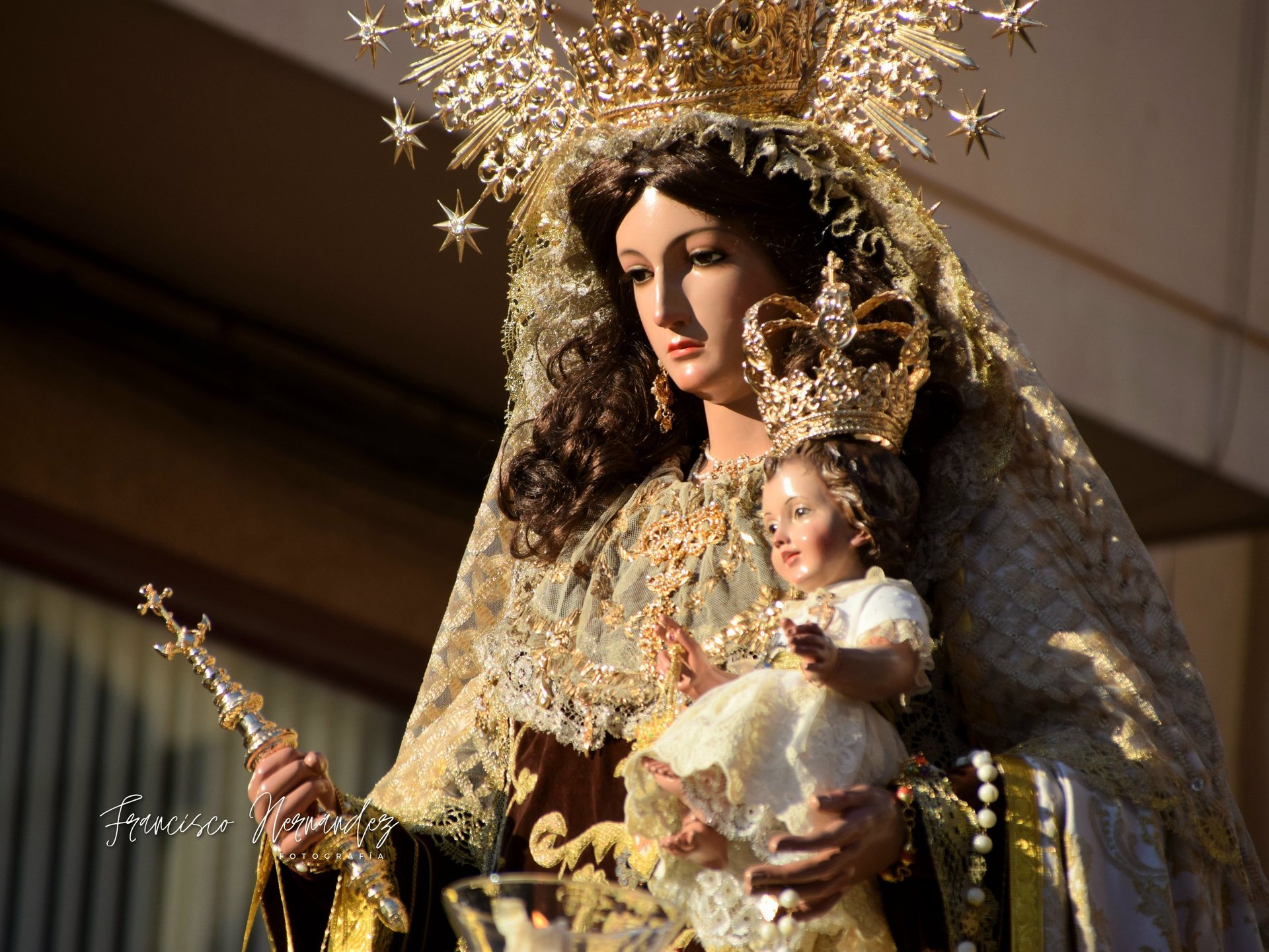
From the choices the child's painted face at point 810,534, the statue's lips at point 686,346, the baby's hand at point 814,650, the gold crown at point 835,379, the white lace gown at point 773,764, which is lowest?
the white lace gown at point 773,764

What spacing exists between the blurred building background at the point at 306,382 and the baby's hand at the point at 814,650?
78.1 inches

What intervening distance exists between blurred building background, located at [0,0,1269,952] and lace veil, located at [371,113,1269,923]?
1.36 m

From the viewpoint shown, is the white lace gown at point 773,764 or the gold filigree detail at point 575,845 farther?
the gold filigree detail at point 575,845

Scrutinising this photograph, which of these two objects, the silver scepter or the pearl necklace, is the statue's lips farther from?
the silver scepter

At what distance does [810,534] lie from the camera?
1773mm

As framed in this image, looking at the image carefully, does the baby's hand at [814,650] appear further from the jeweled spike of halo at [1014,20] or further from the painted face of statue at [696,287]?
the jeweled spike of halo at [1014,20]

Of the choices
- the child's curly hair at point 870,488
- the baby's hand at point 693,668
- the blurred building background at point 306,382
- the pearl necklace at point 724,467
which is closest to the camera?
the baby's hand at point 693,668

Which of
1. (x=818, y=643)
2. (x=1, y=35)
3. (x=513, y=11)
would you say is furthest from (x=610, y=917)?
(x=1, y=35)

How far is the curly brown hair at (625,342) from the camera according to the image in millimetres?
2145

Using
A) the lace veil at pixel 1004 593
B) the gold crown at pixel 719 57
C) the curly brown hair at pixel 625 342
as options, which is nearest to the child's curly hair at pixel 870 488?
the lace veil at pixel 1004 593

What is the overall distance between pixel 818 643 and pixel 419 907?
32.0 inches

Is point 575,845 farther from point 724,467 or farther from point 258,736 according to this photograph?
point 724,467

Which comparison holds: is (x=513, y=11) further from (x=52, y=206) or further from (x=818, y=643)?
(x=52, y=206)

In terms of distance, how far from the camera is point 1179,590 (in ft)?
15.8
